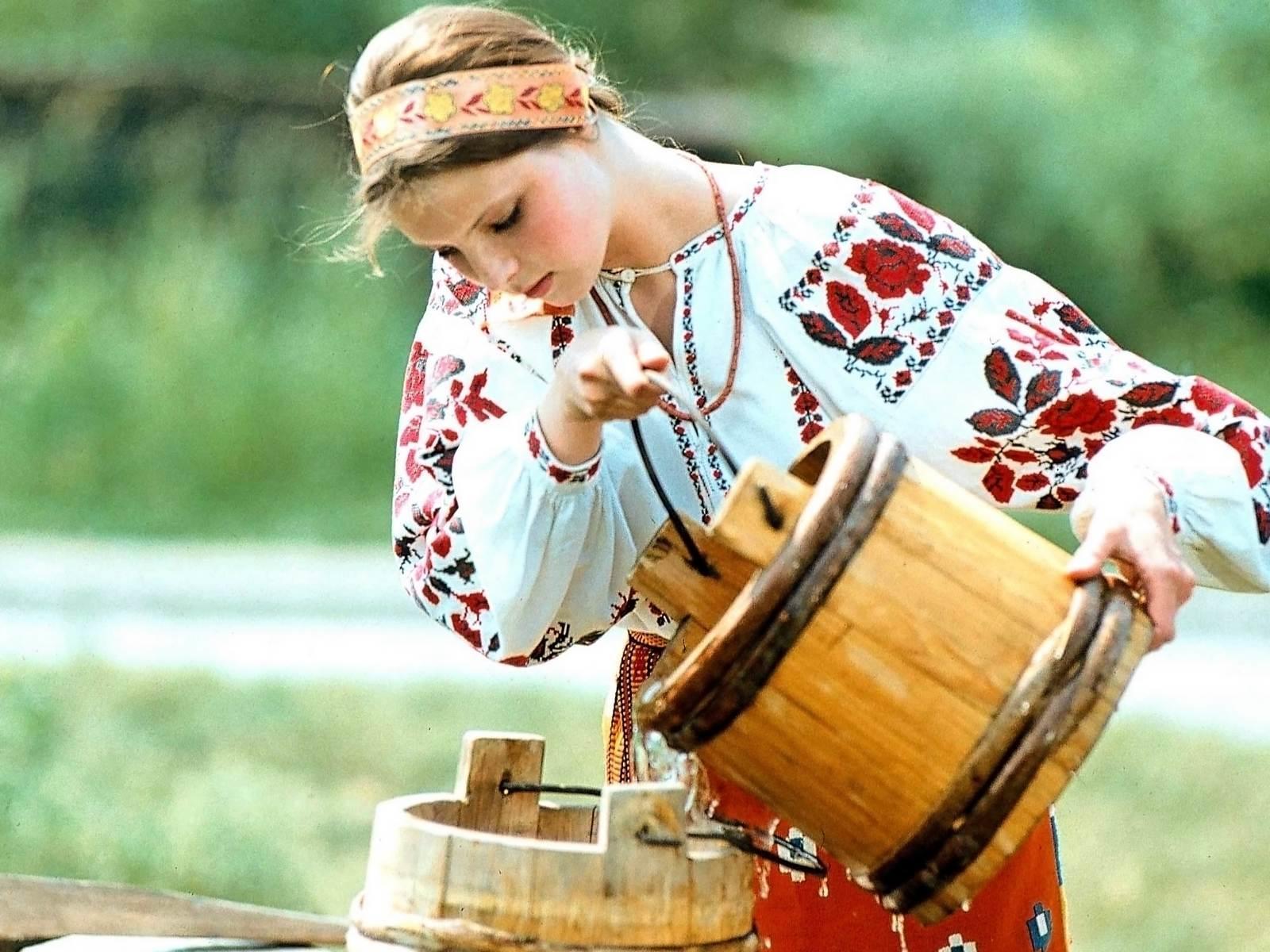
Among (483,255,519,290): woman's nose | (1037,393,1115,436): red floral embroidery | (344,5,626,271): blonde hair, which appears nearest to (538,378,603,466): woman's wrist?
(483,255,519,290): woman's nose

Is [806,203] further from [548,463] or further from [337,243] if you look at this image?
[337,243]

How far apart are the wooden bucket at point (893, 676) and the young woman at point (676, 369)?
1.08 ft

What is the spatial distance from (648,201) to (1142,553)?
756mm

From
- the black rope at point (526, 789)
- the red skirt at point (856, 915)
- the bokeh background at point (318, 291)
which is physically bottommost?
the red skirt at point (856, 915)

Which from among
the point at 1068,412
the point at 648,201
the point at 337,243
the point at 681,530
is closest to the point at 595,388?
the point at 681,530

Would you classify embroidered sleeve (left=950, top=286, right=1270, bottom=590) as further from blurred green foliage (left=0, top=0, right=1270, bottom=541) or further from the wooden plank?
blurred green foliage (left=0, top=0, right=1270, bottom=541)

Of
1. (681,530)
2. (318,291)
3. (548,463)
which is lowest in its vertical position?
(681,530)

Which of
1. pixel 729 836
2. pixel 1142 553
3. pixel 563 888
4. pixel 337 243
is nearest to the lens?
pixel 563 888

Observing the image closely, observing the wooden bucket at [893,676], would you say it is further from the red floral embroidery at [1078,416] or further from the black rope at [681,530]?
the red floral embroidery at [1078,416]

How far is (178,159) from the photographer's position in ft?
40.0

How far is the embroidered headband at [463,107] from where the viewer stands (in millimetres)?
2230

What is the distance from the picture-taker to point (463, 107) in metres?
2.23

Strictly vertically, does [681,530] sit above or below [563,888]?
above

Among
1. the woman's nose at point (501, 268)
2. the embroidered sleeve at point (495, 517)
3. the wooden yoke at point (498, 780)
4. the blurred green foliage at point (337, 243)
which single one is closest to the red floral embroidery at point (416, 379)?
the embroidered sleeve at point (495, 517)
